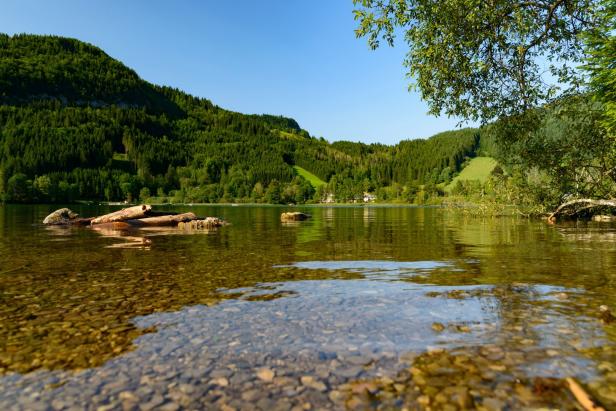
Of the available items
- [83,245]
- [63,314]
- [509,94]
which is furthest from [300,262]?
[509,94]

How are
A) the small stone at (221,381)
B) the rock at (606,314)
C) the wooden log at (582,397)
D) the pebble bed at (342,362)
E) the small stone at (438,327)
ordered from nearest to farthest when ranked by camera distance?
1. the wooden log at (582,397)
2. the pebble bed at (342,362)
3. the small stone at (221,381)
4. the small stone at (438,327)
5. the rock at (606,314)

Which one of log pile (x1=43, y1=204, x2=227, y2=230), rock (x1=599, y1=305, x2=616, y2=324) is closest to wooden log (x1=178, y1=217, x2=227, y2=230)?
log pile (x1=43, y1=204, x2=227, y2=230)

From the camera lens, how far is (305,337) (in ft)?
24.4

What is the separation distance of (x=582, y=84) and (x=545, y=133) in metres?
5.99

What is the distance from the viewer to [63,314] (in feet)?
29.9

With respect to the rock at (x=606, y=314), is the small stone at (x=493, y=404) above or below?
below

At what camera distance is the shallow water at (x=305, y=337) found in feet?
17.5

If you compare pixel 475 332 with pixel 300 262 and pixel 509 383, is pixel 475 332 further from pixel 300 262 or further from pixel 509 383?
pixel 300 262

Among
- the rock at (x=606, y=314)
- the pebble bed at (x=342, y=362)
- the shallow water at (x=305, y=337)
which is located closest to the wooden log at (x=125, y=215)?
the shallow water at (x=305, y=337)

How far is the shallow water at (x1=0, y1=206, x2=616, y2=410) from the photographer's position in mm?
5328

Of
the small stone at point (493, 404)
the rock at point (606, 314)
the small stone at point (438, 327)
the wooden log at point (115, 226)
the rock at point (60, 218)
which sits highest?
the rock at point (60, 218)

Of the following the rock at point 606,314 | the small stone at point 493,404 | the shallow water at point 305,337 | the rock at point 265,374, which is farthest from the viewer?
the rock at point 606,314

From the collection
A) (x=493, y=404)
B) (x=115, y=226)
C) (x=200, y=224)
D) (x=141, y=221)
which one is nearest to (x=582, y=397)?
(x=493, y=404)

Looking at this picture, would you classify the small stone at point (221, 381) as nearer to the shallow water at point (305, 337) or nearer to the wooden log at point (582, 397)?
the shallow water at point (305, 337)
